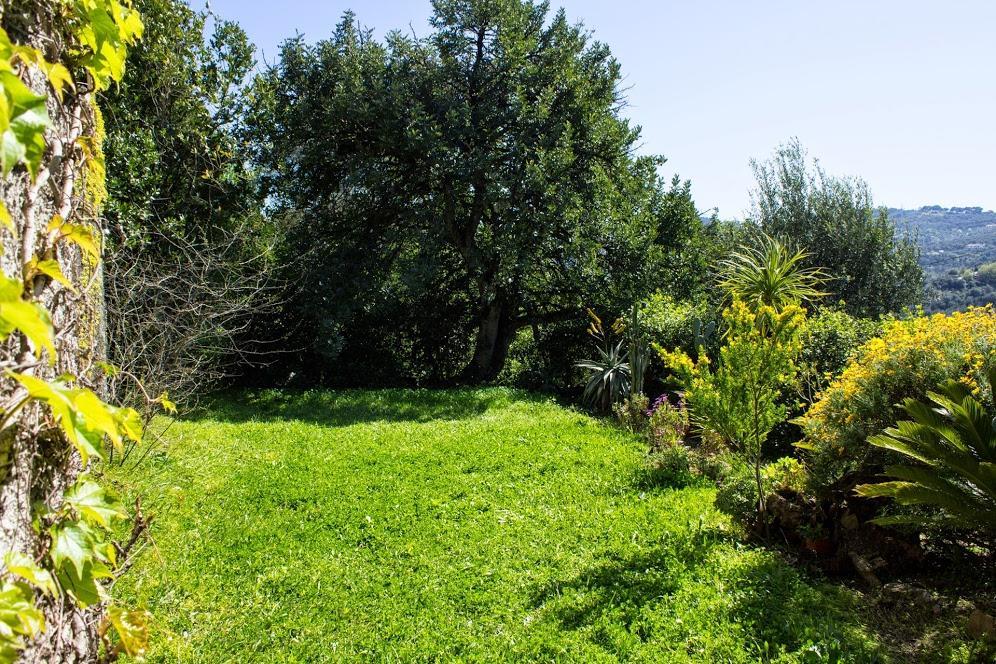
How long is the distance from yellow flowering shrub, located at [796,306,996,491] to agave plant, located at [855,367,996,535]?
34.2 inches

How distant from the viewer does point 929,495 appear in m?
4.00

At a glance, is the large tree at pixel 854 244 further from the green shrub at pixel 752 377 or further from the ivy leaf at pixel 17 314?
the ivy leaf at pixel 17 314

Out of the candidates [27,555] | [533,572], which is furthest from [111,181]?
[27,555]

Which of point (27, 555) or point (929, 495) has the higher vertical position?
point (27, 555)

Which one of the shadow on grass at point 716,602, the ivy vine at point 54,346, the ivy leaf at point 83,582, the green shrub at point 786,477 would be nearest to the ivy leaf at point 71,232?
the ivy vine at point 54,346

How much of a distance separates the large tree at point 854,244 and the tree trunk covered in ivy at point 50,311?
2216 centimetres

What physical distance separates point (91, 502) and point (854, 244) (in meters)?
24.2

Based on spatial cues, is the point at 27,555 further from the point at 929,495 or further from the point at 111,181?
the point at 111,181

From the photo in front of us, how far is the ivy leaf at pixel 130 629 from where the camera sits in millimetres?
1623

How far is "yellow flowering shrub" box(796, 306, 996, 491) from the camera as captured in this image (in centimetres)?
505

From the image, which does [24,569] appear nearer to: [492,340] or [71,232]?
[71,232]

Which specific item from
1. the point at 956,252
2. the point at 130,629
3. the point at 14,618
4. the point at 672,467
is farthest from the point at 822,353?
the point at 956,252

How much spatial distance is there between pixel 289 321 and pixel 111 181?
198 inches

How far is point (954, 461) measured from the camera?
3908mm
